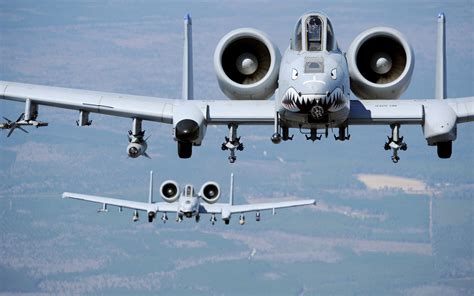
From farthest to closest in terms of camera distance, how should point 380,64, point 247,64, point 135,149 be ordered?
point 135,149 → point 247,64 → point 380,64

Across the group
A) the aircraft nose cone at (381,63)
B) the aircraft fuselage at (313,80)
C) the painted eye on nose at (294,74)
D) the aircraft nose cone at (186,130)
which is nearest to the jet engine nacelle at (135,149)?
the aircraft nose cone at (186,130)

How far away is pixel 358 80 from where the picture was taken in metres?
31.0

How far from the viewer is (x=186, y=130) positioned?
30.4 metres

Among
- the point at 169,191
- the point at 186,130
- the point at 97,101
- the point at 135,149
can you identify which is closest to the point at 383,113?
the point at 186,130

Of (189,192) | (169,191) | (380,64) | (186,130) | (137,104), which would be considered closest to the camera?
(186,130)

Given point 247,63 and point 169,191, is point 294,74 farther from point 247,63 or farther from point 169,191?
point 169,191

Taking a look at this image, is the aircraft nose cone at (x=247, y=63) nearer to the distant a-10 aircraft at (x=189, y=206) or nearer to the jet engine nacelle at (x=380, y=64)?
the jet engine nacelle at (x=380, y=64)

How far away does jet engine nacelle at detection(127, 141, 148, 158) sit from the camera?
31.8m

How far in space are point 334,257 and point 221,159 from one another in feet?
42.4

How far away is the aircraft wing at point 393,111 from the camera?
101 feet

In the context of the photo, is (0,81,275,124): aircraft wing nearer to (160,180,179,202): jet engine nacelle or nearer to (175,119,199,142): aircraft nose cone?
(175,119,199,142): aircraft nose cone

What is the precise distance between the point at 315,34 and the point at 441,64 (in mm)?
3793

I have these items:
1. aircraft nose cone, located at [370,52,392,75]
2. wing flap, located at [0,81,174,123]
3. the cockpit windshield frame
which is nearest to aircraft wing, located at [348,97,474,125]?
aircraft nose cone, located at [370,52,392,75]

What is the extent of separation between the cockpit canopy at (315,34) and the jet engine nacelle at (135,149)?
4.12 meters
